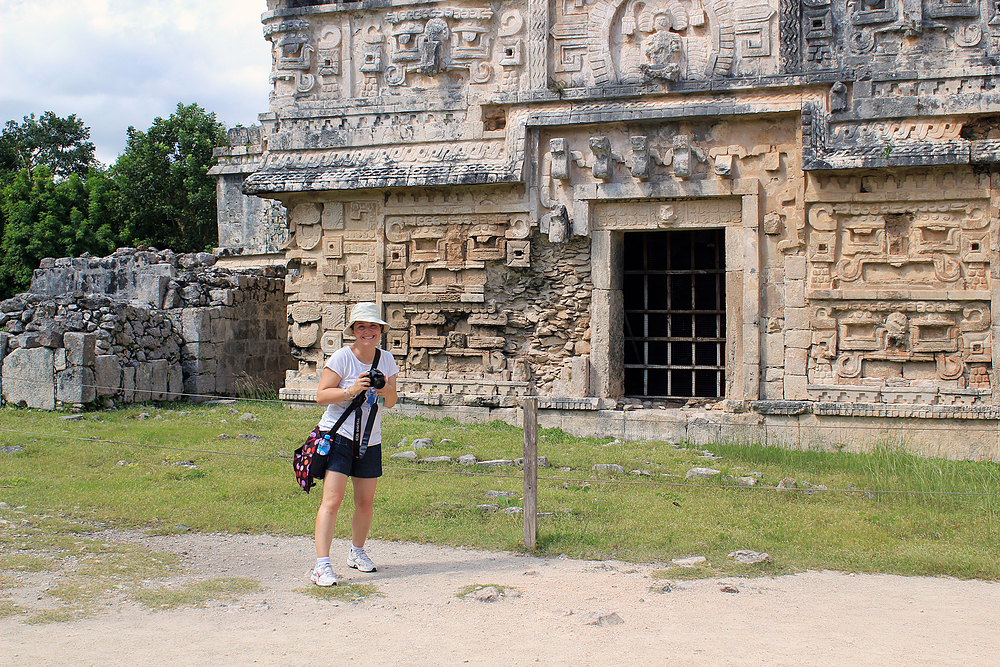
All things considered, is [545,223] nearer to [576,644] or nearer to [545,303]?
[545,303]

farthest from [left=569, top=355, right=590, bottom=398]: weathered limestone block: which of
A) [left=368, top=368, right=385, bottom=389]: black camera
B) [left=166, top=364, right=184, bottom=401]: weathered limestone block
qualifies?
[left=368, top=368, right=385, bottom=389]: black camera

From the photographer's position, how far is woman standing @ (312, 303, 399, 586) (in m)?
4.55

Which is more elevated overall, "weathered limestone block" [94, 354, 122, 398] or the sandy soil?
"weathered limestone block" [94, 354, 122, 398]

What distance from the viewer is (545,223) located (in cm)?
953

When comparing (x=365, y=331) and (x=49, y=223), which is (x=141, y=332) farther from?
(x=49, y=223)

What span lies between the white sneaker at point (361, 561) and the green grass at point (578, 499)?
0.67 meters

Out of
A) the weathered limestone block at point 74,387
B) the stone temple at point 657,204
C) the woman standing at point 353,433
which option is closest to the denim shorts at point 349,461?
the woman standing at point 353,433

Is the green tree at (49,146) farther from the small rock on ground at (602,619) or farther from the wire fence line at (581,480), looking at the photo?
the small rock on ground at (602,619)

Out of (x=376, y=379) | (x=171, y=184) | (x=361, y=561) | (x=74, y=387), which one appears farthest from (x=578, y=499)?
(x=171, y=184)

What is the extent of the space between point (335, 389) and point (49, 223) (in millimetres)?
20495

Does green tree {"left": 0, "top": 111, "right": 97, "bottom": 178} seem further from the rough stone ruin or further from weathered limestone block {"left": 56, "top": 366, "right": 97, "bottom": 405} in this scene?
weathered limestone block {"left": 56, "top": 366, "right": 97, "bottom": 405}

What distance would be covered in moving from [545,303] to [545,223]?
87 centimetres

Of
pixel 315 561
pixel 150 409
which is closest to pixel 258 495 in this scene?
pixel 315 561

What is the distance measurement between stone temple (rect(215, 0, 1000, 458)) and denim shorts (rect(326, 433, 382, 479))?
4.85 meters
